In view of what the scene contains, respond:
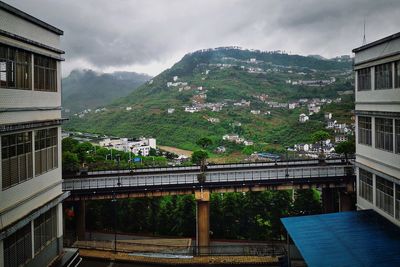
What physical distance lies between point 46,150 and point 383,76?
17.6 m

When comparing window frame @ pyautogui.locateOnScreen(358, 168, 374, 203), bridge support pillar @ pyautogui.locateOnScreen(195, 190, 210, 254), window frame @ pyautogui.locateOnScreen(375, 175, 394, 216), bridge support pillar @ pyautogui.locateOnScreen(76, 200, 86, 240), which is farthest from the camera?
bridge support pillar @ pyautogui.locateOnScreen(76, 200, 86, 240)

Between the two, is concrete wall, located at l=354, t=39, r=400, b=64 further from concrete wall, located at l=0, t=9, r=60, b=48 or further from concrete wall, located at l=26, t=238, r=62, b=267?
concrete wall, located at l=26, t=238, r=62, b=267

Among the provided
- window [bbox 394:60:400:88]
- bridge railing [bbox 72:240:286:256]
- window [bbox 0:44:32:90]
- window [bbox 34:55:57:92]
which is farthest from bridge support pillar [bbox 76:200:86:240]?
window [bbox 394:60:400:88]

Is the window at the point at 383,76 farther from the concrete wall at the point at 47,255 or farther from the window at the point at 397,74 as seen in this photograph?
the concrete wall at the point at 47,255

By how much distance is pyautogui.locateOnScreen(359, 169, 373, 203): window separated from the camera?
21.6 m

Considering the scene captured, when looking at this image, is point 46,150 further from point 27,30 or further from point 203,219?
point 203,219

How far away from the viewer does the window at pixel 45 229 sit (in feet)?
52.4

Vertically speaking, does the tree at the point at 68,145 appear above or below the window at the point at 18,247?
above

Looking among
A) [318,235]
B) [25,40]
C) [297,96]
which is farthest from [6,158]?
[297,96]

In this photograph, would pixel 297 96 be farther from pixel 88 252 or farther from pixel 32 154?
pixel 32 154

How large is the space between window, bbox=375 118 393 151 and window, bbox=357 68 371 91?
2384 mm

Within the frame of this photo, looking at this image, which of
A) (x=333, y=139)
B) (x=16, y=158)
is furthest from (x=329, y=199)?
(x=333, y=139)

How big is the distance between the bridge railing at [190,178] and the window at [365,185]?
22.7ft

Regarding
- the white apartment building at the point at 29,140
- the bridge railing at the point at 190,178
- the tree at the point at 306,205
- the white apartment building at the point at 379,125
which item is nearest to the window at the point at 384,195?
the white apartment building at the point at 379,125
